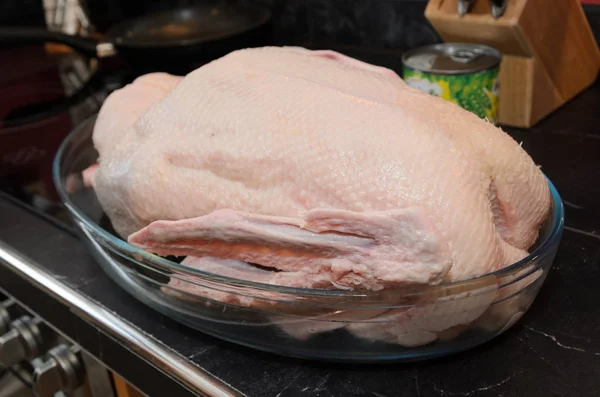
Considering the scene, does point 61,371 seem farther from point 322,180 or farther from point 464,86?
point 464,86

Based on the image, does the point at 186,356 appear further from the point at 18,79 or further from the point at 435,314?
the point at 18,79

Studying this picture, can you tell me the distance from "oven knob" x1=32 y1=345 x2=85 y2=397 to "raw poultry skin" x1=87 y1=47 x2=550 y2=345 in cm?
22

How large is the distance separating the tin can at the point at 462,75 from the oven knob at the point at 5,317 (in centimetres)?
66

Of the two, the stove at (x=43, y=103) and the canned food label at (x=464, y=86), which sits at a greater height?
the canned food label at (x=464, y=86)

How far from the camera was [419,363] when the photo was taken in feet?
1.80

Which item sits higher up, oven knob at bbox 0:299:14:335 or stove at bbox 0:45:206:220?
stove at bbox 0:45:206:220

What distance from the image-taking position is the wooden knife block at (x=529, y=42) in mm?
953

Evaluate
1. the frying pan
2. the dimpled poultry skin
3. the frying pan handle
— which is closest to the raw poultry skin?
the dimpled poultry skin

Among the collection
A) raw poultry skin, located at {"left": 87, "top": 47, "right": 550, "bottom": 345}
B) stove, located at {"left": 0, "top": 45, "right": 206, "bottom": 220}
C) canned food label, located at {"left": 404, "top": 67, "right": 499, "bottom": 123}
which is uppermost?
raw poultry skin, located at {"left": 87, "top": 47, "right": 550, "bottom": 345}

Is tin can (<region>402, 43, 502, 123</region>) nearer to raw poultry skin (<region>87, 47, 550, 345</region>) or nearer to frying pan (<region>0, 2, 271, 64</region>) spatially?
raw poultry skin (<region>87, 47, 550, 345</region>)

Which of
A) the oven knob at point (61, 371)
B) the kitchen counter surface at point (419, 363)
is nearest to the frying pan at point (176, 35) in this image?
the kitchen counter surface at point (419, 363)

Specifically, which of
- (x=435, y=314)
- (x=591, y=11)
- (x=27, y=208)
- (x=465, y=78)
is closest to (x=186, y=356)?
(x=435, y=314)

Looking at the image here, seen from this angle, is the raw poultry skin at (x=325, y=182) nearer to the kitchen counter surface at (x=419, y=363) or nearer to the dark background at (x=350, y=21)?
the kitchen counter surface at (x=419, y=363)

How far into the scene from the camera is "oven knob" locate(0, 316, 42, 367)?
2.62ft
